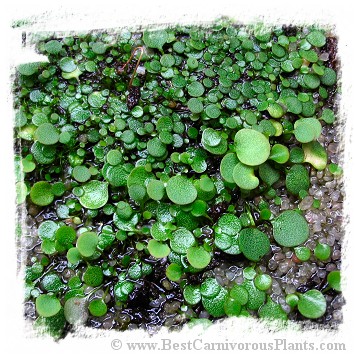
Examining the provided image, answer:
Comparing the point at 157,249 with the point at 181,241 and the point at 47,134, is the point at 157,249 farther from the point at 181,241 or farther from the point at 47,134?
the point at 47,134

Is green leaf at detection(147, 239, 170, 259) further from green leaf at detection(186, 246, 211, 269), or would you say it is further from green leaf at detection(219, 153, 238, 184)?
green leaf at detection(219, 153, 238, 184)

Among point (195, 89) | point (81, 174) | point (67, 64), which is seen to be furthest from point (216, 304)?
point (67, 64)

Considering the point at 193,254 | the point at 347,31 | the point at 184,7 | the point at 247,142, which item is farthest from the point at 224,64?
the point at 193,254

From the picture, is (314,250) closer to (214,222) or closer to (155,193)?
(214,222)

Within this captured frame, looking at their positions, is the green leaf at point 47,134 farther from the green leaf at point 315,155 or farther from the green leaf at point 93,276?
the green leaf at point 315,155

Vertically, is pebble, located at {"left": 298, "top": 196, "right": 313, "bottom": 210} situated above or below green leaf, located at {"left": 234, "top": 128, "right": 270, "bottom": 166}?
below

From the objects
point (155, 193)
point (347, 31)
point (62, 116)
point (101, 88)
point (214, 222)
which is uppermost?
point (347, 31)

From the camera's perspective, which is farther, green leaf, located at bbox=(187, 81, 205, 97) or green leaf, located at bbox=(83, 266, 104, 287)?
green leaf, located at bbox=(187, 81, 205, 97)

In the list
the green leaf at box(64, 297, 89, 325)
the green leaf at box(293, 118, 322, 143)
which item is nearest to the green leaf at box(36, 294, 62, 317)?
the green leaf at box(64, 297, 89, 325)

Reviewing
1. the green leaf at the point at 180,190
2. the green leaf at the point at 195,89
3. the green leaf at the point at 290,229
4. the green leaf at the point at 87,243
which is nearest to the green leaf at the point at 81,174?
the green leaf at the point at 87,243
